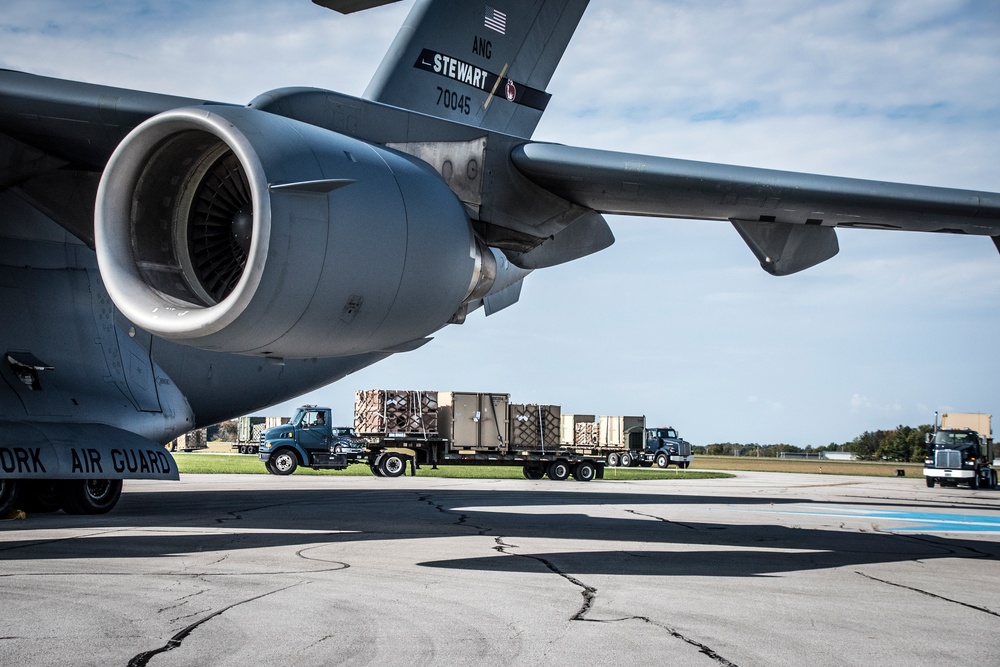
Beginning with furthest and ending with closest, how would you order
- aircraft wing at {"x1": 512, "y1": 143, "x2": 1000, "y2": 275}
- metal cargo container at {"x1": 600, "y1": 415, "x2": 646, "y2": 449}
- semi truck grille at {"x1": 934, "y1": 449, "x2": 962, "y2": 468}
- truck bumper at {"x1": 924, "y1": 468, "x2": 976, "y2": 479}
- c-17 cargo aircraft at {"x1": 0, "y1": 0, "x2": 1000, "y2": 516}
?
metal cargo container at {"x1": 600, "y1": 415, "x2": 646, "y2": 449} < semi truck grille at {"x1": 934, "y1": 449, "x2": 962, "y2": 468} < truck bumper at {"x1": 924, "y1": 468, "x2": 976, "y2": 479} < aircraft wing at {"x1": 512, "y1": 143, "x2": 1000, "y2": 275} < c-17 cargo aircraft at {"x1": 0, "y1": 0, "x2": 1000, "y2": 516}

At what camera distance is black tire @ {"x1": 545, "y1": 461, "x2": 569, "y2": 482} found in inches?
1178

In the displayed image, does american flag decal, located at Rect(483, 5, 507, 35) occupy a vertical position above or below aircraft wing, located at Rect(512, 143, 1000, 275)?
above

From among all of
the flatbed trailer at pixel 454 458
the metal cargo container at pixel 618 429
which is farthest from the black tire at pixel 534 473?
the metal cargo container at pixel 618 429

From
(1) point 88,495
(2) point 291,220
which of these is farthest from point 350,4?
(1) point 88,495

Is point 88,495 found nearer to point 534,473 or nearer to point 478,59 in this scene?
point 478,59

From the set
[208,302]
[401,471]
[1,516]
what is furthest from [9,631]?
[401,471]

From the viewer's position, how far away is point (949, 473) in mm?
31562

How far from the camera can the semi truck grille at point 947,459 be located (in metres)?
31.8

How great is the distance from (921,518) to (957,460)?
18.0m

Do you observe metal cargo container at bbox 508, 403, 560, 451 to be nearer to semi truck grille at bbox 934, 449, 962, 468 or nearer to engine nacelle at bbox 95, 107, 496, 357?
semi truck grille at bbox 934, 449, 962, 468

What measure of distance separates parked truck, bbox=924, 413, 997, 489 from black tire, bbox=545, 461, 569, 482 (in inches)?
472

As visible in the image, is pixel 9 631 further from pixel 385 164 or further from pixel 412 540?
pixel 412 540

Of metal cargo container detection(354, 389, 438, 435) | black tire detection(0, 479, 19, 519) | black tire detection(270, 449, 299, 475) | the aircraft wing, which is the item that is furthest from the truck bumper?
black tire detection(0, 479, 19, 519)

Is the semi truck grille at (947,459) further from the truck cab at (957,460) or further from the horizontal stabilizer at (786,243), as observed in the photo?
the horizontal stabilizer at (786,243)
